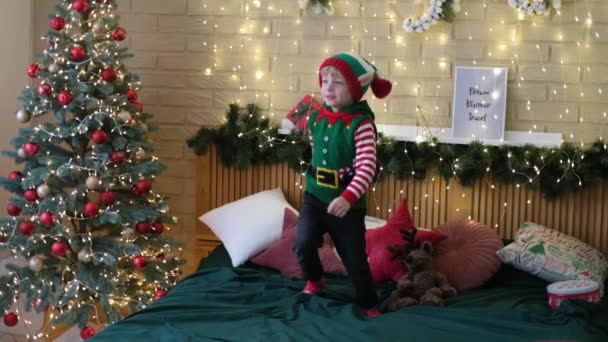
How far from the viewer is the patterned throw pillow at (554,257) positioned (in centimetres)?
328

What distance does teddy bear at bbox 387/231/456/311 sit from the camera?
9.95 feet

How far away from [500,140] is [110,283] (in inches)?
72.0

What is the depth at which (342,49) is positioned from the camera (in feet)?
12.8

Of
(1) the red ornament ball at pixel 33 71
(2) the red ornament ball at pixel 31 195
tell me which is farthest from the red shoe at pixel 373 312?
(1) the red ornament ball at pixel 33 71

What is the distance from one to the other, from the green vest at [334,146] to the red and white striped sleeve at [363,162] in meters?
0.03

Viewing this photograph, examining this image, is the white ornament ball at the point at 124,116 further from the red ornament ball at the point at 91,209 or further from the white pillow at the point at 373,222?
the white pillow at the point at 373,222

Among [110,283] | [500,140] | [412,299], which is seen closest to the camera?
[412,299]

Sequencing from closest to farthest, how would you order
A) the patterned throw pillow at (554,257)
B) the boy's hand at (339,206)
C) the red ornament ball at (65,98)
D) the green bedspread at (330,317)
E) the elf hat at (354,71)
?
the green bedspread at (330,317), the boy's hand at (339,206), the elf hat at (354,71), the patterned throw pillow at (554,257), the red ornament ball at (65,98)

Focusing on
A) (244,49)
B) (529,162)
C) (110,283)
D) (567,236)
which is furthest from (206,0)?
(567,236)

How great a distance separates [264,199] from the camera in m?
3.81

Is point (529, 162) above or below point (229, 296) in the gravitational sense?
above

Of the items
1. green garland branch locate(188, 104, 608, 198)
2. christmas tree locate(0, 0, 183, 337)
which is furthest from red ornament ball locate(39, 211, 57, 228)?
green garland branch locate(188, 104, 608, 198)

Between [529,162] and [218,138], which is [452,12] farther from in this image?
[218,138]

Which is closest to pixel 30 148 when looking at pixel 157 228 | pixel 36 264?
pixel 36 264
